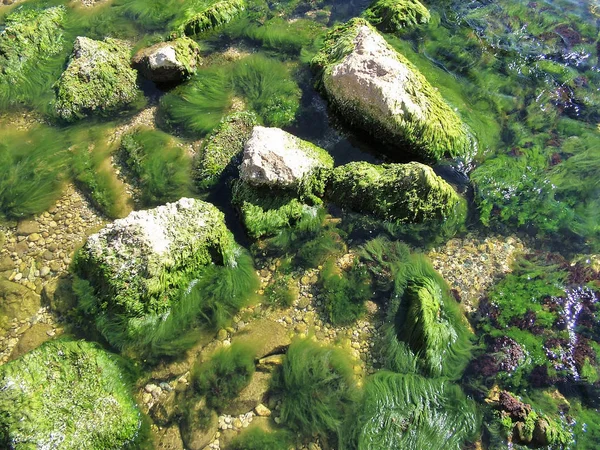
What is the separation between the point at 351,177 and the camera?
15.3 feet

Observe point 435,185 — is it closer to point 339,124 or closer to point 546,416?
point 339,124

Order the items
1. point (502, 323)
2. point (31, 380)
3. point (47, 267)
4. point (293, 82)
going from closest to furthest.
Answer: point (31, 380)
point (502, 323)
point (47, 267)
point (293, 82)

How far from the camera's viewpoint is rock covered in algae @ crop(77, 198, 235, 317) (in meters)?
3.94

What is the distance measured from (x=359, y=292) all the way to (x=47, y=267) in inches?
128

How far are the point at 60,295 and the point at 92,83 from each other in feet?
9.25

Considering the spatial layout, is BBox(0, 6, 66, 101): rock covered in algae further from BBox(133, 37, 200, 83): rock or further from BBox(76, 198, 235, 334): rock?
BBox(76, 198, 235, 334): rock

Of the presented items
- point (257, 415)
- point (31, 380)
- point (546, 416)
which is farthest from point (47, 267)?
point (546, 416)

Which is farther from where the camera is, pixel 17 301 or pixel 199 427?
pixel 17 301

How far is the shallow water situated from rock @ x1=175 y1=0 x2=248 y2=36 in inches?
6.1

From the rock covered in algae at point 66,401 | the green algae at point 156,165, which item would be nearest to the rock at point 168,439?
the rock covered in algae at point 66,401

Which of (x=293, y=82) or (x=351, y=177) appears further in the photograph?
(x=293, y=82)

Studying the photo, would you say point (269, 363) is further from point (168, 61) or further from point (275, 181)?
point (168, 61)

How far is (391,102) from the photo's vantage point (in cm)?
468

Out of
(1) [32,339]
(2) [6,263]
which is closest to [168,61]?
(2) [6,263]
